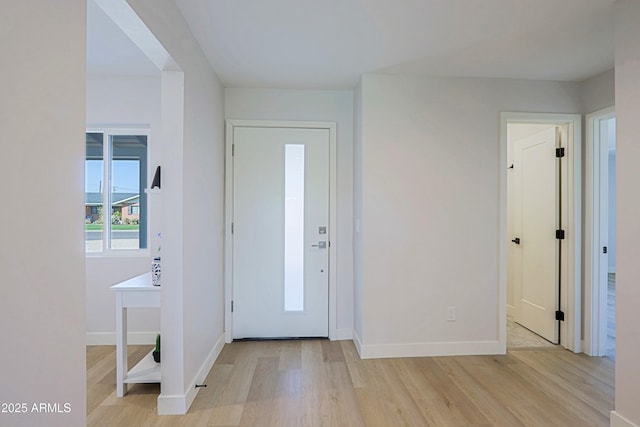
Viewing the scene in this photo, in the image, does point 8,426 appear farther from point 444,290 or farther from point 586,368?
point 586,368

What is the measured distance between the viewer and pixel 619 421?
186 cm

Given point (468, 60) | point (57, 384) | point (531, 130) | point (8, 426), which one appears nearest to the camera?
point (8, 426)

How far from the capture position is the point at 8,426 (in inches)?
31.9

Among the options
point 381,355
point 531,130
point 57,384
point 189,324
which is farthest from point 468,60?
point 57,384

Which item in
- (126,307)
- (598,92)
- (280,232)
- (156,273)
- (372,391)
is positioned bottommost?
(372,391)

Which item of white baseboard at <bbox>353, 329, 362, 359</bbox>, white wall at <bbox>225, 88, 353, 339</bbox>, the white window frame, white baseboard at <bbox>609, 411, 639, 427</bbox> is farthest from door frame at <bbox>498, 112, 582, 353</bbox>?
the white window frame

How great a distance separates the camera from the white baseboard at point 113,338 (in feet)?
10.3

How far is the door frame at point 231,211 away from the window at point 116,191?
822mm

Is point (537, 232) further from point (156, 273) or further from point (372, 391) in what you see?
point (156, 273)

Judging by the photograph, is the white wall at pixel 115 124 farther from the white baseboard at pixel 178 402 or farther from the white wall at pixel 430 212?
the white wall at pixel 430 212

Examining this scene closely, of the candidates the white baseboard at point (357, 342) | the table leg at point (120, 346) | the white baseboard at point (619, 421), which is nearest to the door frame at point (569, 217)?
the white baseboard at point (619, 421)

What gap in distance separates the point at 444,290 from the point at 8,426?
2899 mm

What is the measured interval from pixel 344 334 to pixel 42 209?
2.91 metres

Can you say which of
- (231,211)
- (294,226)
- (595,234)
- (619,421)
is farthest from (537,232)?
(231,211)
